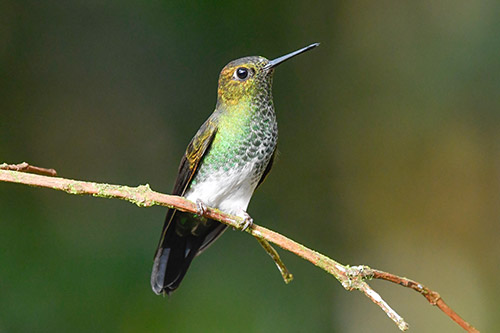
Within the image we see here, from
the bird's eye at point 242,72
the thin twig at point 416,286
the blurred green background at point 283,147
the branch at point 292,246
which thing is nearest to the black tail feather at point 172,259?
the blurred green background at point 283,147

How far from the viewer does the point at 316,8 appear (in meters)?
3.54

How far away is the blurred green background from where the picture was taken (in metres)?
2.92

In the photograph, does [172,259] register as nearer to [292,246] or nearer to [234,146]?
[234,146]

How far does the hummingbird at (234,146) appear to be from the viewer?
2.08m

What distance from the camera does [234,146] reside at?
208 centimetres

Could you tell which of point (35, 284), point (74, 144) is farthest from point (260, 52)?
point (35, 284)

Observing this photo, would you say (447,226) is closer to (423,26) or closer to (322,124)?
(322,124)

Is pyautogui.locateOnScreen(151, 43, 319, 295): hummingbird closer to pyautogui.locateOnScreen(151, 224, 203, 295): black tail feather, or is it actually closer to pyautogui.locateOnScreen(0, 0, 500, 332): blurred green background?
pyautogui.locateOnScreen(151, 224, 203, 295): black tail feather

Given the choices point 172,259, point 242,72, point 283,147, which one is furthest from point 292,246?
point 283,147

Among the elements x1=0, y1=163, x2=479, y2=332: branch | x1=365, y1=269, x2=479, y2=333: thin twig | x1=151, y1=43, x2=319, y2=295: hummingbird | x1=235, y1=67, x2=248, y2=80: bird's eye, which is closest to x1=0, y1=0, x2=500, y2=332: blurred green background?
x1=151, y1=43, x2=319, y2=295: hummingbird

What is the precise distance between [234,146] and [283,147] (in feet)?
4.91

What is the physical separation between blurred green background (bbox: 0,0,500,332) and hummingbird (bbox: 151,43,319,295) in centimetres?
79

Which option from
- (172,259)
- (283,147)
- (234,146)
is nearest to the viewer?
(234,146)

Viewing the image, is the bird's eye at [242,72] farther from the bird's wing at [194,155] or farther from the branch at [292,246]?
the branch at [292,246]
